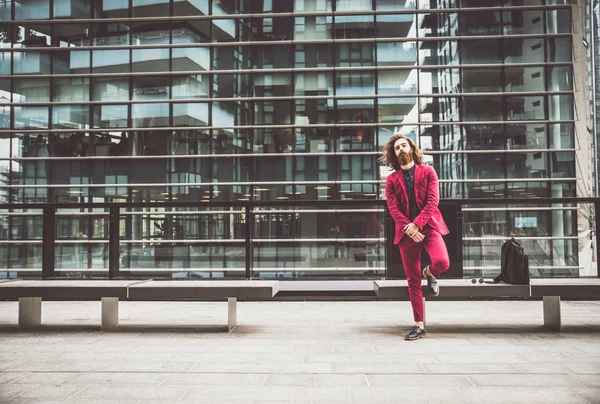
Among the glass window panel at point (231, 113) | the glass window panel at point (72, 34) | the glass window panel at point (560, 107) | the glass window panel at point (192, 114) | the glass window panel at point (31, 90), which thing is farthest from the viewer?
the glass window panel at point (72, 34)

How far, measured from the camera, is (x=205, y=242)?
855 centimetres

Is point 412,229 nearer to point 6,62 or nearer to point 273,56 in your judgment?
point 273,56

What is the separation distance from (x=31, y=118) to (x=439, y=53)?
13824 mm

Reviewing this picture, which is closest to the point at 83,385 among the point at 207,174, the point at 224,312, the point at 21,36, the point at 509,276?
the point at 224,312

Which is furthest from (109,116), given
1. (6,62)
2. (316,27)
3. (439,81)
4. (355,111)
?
(439,81)

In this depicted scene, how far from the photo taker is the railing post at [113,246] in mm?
8328

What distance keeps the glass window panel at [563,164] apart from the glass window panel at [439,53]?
3937mm

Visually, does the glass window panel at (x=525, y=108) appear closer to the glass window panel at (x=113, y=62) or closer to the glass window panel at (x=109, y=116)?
the glass window panel at (x=109, y=116)

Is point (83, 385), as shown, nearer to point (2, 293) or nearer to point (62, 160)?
point (2, 293)

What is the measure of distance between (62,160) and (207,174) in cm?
497

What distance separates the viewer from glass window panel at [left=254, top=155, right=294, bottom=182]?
16031 mm

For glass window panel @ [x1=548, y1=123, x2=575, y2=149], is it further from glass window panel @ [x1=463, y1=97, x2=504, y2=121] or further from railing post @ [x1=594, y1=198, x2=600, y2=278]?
railing post @ [x1=594, y1=198, x2=600, y2=278]

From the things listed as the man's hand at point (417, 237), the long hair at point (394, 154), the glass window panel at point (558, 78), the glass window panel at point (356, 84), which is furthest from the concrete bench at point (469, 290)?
the glass window panel at point (558, 78)

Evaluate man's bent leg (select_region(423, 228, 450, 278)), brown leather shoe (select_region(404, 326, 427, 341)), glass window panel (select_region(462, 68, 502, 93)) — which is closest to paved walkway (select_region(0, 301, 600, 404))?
brown leather shoe (select_region(404, 326, 427, 341))
